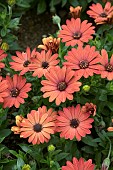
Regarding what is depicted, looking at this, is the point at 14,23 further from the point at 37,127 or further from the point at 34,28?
the point at 37,127

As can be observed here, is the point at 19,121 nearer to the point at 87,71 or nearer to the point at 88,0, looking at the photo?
the point at 87,71

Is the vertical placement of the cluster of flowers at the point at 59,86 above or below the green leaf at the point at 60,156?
above

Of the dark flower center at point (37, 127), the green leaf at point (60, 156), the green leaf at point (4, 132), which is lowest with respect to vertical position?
the green leaf at point (60, 156)

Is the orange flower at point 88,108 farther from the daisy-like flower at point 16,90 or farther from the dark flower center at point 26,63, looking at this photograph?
the dark flower center at point 26,63

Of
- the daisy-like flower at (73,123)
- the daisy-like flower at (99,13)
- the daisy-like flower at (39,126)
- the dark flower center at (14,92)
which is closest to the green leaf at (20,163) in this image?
the daisy-like flower at (39,126)

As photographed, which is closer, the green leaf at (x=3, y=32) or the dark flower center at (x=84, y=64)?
the dark flower center at (x=84, y=64)

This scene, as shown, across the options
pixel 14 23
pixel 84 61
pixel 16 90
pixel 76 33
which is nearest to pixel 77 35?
pixel 76 33

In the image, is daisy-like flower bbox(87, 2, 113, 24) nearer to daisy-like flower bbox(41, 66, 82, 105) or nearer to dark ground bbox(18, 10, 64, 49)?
daisy-like flower bbox(41, 66, 82, 105)
